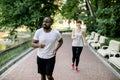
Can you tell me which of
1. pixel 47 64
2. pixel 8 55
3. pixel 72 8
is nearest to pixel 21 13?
pixel 8 55

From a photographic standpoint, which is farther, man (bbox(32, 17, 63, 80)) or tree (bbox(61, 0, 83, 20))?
tree (bbox(61, 0, 83, 20))

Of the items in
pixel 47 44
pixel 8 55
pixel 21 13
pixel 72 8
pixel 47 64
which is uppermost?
pixel 47 44

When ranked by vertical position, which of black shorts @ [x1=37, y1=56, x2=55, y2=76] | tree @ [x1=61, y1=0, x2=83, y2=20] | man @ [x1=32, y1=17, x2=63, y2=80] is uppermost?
man @ [x1=32, y1=17, x2=63, y2=80]

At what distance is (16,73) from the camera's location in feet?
32.8

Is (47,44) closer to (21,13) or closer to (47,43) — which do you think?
(47,43)

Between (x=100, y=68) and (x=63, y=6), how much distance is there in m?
37.3

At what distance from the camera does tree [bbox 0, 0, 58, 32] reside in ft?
95.3

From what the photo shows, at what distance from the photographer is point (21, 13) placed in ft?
96.1

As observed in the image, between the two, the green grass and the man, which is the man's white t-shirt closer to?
the man

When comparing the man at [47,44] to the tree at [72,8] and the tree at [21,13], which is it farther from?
the tree at [72,8]

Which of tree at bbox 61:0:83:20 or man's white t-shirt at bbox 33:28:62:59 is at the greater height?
man's white t-shirt at bbox 33:28:62:59

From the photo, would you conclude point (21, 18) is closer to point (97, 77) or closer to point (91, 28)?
point (91, 28)

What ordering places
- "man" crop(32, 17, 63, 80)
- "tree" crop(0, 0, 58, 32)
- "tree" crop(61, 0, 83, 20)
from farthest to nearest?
"tree" crop(61, 0, 83, 20)
"tree" crop(0, 0, 58, 32)
"man" crop(32, 17, 63, 80)

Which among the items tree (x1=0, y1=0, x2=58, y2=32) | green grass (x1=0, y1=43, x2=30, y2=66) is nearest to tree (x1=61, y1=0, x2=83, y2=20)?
tree (x1=0, y1=0, x2=58, y2=32)
